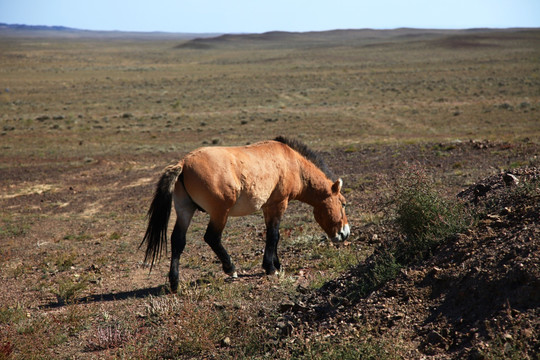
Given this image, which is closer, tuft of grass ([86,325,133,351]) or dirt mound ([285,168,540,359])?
dirt mound ([285,168,540,359])

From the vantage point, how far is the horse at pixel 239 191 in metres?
7.12

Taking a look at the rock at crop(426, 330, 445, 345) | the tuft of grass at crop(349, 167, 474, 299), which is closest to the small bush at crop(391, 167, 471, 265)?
the tuft of grass at crop(349, 167, 474, 299)

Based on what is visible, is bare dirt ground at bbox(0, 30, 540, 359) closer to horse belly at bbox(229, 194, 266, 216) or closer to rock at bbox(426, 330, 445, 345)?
rock at bbox(426, 330, 445, 345)

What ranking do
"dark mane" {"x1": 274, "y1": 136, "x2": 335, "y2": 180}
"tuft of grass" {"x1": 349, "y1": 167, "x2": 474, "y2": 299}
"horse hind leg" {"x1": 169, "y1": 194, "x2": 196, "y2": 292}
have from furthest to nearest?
"dark mane" {"x1": 274, "y1": 136, "x2": 335, "y2": 180}, "horse hind leg" {"x1": 169, "y1": 194, "x2": 196, "y2": 292}, "tuft of grass" {"x1": 349, "y1": 167, "x2": 474, "y2": 299}

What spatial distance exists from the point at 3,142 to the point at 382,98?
26.7 metres

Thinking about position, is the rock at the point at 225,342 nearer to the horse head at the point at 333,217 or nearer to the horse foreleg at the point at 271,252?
the horse foreleg at the point at 271,252

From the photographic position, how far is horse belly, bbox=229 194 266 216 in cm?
754

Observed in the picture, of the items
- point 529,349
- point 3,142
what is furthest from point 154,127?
point 529,349

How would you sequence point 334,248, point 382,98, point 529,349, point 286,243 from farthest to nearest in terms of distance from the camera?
point 382,98 < point 286,243 < point 334,248 < point 529,349

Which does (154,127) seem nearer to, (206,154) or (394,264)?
(206,154)

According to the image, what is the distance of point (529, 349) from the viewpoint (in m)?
4.10

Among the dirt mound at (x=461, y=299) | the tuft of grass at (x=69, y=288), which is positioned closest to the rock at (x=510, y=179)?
the dirt mound at (x=461, y=299)

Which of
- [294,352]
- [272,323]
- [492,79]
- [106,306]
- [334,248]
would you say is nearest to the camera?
[294,352]

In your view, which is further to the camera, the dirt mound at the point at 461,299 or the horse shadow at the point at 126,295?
the horse shadow at the point at 126,295
